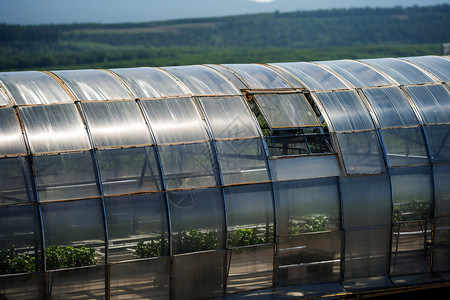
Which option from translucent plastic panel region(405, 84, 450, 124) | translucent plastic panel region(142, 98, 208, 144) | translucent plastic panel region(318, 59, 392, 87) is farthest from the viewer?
translucent plastic panel region(318, 59, 392, 87)

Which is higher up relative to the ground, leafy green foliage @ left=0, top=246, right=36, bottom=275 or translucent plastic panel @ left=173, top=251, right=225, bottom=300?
leafy green foliage @ left=0, top=246, right=36, bottom=275

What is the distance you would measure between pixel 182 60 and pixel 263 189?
154223 mm

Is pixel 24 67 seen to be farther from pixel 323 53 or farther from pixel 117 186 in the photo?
pixel 117 186

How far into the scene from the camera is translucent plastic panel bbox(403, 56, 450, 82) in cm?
2856

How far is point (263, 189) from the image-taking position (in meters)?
22.9

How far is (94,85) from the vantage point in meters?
23.8

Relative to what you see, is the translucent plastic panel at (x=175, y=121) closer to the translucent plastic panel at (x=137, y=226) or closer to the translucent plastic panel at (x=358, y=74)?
the translucent plastic panel at (x=137, y=226)

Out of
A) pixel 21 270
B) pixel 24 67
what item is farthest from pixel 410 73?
pixel 24 67

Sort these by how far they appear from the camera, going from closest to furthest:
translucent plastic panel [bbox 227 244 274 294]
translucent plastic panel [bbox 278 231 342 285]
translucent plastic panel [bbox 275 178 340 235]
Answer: translucent plastic panel [bbox 227 244 274 294], translucent plastic panel [bbox 275 178 340 235], translucent plastic panel [bbox 278 231 342 285]

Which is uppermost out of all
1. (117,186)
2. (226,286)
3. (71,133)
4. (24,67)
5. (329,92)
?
(24,67)

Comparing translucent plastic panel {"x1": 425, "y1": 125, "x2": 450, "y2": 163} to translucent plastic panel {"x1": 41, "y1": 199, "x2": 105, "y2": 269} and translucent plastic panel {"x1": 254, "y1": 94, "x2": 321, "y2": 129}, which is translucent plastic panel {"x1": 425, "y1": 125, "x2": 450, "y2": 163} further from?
translucent plastic panel {"x1": 41, "y1": 199, "x2": 105, "y2": 269}

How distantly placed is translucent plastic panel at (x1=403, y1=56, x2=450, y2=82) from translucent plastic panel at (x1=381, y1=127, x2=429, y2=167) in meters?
4.23

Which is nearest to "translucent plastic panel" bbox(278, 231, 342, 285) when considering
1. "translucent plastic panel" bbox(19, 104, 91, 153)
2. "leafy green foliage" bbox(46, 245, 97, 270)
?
"leafy green foliage" bbox(46, 245, 97, 270)

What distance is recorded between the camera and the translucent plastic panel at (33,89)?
73.0 ft
